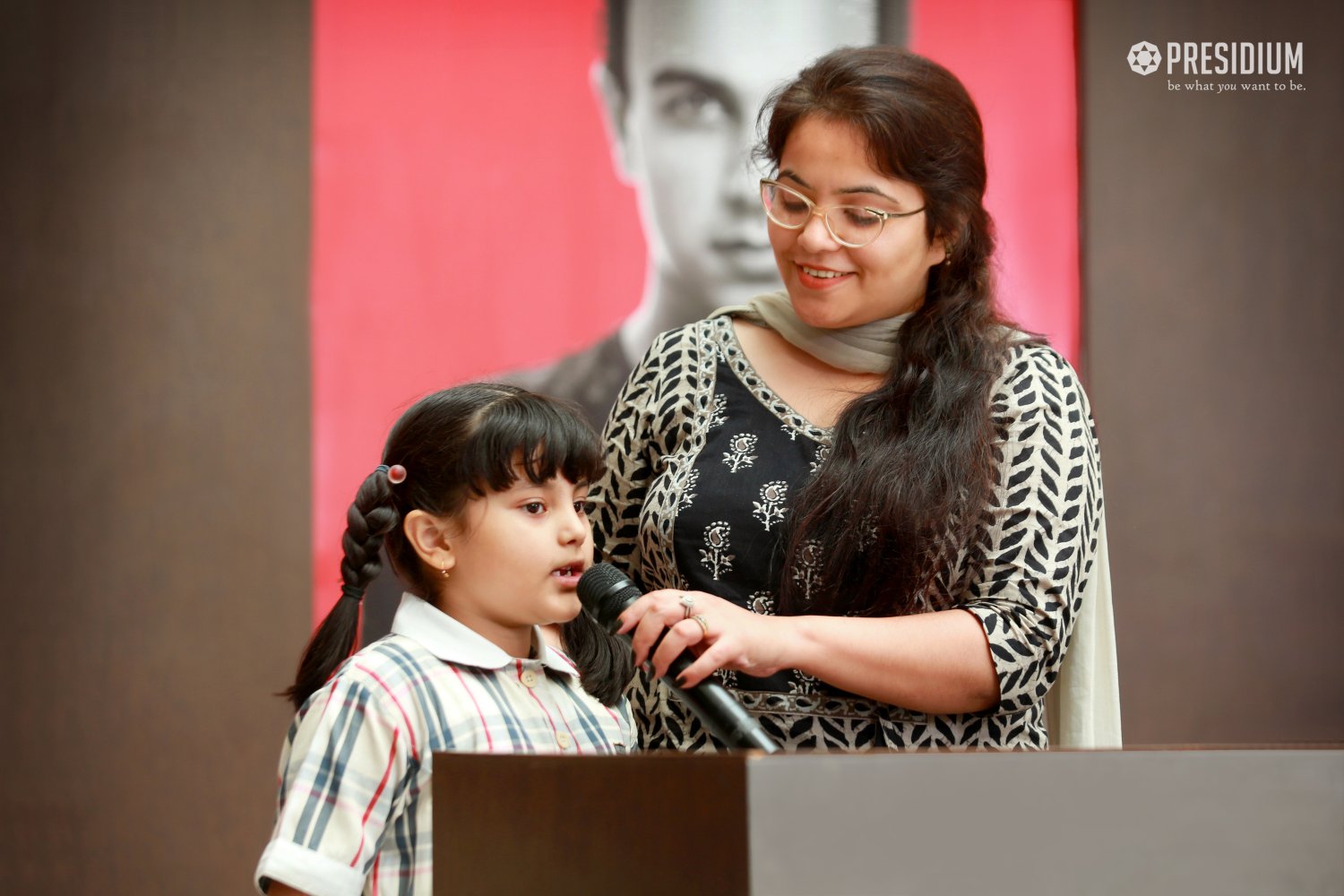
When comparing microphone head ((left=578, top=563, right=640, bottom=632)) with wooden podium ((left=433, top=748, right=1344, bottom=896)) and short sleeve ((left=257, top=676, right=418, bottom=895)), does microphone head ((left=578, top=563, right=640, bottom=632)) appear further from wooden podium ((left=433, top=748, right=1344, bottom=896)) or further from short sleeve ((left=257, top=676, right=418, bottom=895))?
wooden podium ((left=433, top=748, right=1344, bottom=896))

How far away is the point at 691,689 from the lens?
38.7 inches

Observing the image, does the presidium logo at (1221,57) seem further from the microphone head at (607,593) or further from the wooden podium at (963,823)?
the wooden podium at (963,823)

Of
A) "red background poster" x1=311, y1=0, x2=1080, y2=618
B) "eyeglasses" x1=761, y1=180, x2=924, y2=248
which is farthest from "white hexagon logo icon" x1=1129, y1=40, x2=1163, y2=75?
"eyeglasses" x1=761, y1=180, x2=924, y2=248

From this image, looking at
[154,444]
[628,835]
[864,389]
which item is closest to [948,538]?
[864,389]

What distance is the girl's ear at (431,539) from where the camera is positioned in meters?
1.35

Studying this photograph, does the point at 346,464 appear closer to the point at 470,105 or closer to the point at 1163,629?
the point at 470,105

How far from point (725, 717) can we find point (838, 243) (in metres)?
0.61

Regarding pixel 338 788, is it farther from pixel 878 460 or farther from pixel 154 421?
pixel 154 421

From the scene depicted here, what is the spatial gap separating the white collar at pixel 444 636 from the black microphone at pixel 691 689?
0.16m

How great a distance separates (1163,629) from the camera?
2984mm

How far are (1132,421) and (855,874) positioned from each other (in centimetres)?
255

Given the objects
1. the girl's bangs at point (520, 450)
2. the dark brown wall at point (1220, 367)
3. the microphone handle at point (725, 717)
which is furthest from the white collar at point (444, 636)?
the dark brown wall at point (1220, 367)

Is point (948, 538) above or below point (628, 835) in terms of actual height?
above

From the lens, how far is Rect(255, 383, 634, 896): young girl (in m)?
1.17
